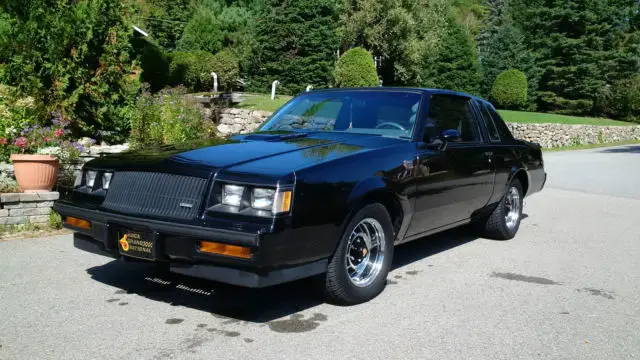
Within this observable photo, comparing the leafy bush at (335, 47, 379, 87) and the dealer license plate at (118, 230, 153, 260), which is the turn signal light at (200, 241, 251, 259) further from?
the leafy bush at (335, 47, 379, 87)

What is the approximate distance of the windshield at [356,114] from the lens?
5.28 meters

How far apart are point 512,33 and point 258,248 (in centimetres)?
5553

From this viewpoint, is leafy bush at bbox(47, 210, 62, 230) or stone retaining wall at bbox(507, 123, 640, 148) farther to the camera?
stone retaining wall at bbox(507, 123, 640, 148)

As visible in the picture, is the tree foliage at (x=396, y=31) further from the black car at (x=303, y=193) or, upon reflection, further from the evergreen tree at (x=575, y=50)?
the black car at (x=303, y=193)

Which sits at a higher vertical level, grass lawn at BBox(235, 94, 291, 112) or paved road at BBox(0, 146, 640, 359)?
grass lawn at BBox(235, 94, 291, 112)

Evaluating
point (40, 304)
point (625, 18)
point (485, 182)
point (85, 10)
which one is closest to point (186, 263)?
point (40, 304)

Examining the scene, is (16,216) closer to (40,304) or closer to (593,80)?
Answer: (40,304)

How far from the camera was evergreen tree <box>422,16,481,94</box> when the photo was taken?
47.7 meters

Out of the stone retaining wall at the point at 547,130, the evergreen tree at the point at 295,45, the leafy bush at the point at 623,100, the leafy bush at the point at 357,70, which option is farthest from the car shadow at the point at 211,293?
the leafy bush at the point at 623,100

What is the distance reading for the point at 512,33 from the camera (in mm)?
54094

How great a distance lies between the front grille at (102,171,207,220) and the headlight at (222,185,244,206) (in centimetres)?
15

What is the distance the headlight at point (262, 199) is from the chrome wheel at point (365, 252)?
0.90 m

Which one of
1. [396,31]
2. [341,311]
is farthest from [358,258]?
[396,31]

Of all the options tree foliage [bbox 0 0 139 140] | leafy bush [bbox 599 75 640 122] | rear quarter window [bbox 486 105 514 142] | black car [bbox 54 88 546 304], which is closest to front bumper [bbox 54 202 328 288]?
black car [bbox 54 88 546 304]
